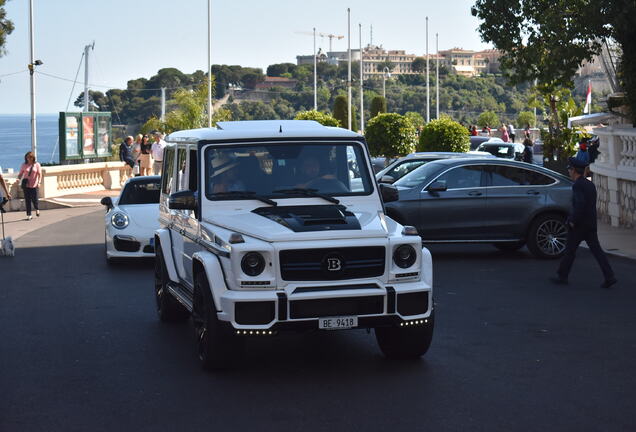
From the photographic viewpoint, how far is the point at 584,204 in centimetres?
1397

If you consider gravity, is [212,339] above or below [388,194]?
below

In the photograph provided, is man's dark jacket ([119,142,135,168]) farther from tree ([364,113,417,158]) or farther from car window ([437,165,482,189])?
car window ([437,165,482,189])

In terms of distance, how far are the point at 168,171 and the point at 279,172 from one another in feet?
7.15

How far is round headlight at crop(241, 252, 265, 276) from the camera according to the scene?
26.6 ft

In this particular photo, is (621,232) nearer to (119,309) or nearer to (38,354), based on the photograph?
(119,309)

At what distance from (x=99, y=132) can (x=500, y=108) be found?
122448 millimetres

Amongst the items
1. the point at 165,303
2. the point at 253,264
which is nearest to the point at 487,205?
the point at 165,303

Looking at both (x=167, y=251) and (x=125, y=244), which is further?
(x=125, y=244)

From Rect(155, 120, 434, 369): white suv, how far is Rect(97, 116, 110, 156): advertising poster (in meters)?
34.4

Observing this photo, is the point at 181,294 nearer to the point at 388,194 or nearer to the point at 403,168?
the point at 388,194

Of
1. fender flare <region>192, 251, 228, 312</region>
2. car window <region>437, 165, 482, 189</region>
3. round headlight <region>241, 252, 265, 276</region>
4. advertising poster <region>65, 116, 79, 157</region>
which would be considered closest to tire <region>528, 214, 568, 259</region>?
car window <region>437, 165, 482, 189</region>

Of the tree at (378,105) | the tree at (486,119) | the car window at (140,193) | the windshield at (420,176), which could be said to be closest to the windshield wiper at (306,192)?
the windshield at (420,176)

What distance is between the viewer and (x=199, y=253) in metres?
8.74

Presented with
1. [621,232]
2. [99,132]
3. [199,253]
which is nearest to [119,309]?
[199,253]
